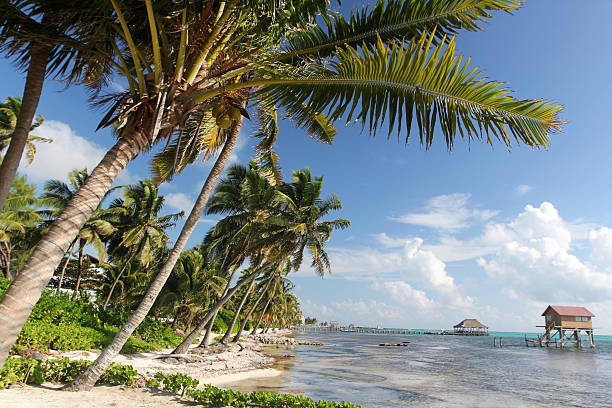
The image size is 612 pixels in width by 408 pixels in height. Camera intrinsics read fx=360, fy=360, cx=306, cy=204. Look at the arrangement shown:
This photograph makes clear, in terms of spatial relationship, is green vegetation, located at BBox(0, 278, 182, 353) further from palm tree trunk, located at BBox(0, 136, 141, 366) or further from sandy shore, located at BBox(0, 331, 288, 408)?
palm tree trunk, located at BBox(0, 136, 141, 366)

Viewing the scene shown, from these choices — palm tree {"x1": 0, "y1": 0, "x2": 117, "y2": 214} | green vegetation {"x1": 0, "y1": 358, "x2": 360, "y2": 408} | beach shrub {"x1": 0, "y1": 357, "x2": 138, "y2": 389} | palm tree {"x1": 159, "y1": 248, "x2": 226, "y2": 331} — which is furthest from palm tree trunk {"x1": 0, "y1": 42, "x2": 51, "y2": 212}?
palm tree {"x1": 159, "y1": 248, "x2": 226, "y2": 331}

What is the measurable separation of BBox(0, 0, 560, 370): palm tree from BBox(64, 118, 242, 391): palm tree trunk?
154 inches

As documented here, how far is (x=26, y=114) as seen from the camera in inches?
172

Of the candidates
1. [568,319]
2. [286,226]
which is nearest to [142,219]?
[286,226]

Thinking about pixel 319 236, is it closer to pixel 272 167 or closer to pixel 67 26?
pixel 272 167

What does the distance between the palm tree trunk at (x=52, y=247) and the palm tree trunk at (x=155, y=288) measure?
4803 mm

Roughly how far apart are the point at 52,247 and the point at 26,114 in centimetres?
212

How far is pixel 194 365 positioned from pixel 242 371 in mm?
2385

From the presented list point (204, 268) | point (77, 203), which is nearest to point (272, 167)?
point (77, 203)

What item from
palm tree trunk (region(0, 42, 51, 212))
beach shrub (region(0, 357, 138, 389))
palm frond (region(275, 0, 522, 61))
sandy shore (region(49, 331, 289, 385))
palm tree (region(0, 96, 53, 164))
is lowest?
sandy shore (region(49, 331, 289, 385))

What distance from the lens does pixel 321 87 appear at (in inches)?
176

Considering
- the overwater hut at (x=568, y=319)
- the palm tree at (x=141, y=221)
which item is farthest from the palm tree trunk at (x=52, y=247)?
the overwater hut at (x=568, y=319)

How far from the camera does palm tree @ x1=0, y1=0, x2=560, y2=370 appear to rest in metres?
3.67

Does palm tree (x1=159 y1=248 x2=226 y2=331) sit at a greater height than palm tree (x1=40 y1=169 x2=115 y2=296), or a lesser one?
lesser
